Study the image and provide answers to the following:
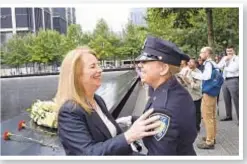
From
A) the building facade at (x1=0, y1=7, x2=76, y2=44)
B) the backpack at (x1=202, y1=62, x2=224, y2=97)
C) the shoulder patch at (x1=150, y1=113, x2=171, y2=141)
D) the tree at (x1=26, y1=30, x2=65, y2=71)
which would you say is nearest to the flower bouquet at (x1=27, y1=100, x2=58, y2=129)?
the tree at (x1=26, y1=30, x2=65, y2=71)

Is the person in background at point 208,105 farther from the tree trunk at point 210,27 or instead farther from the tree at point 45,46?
the tree at point 45,46

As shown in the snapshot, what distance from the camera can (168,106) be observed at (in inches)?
54.0

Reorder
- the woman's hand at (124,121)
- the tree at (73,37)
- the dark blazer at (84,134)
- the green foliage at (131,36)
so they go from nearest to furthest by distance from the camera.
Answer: the dark blazer at (84,134), the woman's hand at (124,121), the tree at (73,37), the green foliage at (131,36)

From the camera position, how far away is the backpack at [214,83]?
2109 millimetres

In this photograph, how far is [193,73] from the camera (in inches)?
79.8

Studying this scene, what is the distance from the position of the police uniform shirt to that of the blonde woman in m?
0.10

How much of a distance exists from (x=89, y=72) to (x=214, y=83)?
1.04 m

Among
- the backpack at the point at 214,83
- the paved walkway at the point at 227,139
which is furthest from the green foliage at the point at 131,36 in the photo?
the paved walkway at the point at 227,139

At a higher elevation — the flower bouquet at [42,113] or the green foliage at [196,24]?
the green foliage at [196,24]

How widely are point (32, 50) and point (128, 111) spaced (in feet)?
2.25

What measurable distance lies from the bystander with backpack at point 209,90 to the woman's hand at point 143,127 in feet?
2.39

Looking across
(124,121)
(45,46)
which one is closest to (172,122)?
(124,121)

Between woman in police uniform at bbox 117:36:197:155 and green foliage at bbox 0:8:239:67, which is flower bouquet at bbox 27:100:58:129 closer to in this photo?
green foliage at bbox 0:8:239:67

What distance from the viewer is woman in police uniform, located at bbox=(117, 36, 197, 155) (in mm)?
1336
